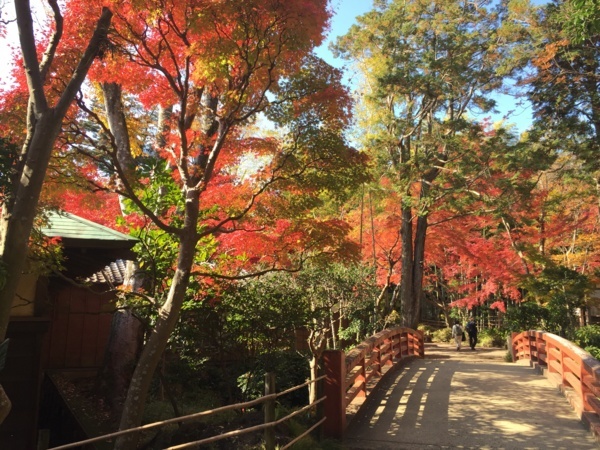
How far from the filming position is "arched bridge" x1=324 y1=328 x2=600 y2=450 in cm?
602

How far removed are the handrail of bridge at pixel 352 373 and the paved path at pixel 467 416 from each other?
0.82 ft

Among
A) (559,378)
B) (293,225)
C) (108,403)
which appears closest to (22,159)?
(293,225)

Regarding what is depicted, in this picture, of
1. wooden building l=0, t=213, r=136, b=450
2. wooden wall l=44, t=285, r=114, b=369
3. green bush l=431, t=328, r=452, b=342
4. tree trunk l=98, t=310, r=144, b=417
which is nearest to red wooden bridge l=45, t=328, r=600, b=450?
wooden building l=0, t=213, r=136, b=450

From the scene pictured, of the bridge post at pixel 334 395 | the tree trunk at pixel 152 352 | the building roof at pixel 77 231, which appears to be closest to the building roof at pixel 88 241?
the building roof at pixel 77 231

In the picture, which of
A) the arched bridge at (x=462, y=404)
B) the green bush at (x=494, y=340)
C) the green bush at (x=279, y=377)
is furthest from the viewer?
the green bush at (x=494, y=340)

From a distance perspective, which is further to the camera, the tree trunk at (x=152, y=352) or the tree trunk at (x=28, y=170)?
the tree trunk at (x=152, y=352)

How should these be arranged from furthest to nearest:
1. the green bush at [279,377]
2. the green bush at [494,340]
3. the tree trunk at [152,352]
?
the green bush at [494,340], the green bush at [279,377], the tree trunk at [152,352]

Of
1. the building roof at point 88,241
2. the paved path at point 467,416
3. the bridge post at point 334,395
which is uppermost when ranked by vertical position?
the building roof at point 88,241

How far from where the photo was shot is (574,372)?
24.2 ft

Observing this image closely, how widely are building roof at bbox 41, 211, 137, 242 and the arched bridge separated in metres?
3.42

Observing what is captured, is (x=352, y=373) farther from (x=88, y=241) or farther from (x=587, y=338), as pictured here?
(x=587, y=338)

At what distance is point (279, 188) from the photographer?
7.36 metres

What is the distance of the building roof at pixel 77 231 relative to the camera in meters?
6.48

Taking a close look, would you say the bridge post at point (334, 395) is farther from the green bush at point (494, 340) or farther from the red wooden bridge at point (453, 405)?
the green bush at point (494, 340)
